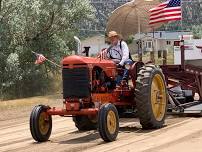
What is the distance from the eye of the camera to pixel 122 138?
371 inches

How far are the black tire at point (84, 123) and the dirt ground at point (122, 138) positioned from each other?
0.14 meters

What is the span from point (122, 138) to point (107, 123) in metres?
0.71

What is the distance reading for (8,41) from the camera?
2556 centimetres

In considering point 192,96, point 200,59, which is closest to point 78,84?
point 192,96

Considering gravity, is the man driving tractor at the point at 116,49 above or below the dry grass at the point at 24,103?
above

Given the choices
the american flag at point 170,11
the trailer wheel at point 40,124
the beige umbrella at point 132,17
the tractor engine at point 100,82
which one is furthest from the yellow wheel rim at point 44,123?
the beige umbrella at point 132,17

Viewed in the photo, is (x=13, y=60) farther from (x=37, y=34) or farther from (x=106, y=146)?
(x=106, y=146)

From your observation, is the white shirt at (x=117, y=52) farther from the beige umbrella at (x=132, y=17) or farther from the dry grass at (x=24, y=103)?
the beige umbrella at (x=132, y=17)

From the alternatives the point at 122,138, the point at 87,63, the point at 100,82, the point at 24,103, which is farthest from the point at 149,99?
the point at 24,103

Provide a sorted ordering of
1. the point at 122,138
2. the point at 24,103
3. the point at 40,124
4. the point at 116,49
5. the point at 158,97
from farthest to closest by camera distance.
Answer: the point at 24,103
the point at 116,49
the point at 158,97
the point at 40,124
the point at 122,138

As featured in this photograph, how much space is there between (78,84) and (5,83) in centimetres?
1560

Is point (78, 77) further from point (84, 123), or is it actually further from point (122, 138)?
point (84, 123)

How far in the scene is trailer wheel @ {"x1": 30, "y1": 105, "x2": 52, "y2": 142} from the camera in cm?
943

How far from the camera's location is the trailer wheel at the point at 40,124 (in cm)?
943
